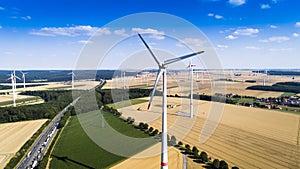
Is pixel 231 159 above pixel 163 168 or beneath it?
beneath

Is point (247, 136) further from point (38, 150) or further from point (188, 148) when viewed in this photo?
point (38, 150)

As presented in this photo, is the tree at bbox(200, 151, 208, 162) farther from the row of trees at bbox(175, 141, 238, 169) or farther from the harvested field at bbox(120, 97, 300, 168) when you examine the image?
the harvested field at bbox(120, 97, 300, 168)

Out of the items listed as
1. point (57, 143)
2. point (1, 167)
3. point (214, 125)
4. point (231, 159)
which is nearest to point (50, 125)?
point (57, 143)

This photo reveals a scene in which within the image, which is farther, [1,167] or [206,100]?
[206,100]

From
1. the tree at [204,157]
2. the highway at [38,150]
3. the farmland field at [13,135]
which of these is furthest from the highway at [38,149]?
the tree at [204,157]

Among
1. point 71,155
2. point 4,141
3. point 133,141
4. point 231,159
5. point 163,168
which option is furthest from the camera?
point 4,141

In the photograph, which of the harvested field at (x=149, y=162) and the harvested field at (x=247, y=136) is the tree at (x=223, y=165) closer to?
the harvested field at (x=247, y=136)

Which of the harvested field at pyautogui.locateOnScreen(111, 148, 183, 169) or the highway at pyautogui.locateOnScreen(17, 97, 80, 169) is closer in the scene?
the harvested field at pyautogui.locateOnScreen(111, 148, 183, 169)

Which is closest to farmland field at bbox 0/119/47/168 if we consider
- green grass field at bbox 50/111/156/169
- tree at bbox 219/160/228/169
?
green grass field at bbox 50/111/156/169

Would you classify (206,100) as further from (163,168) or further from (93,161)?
(163,168)
